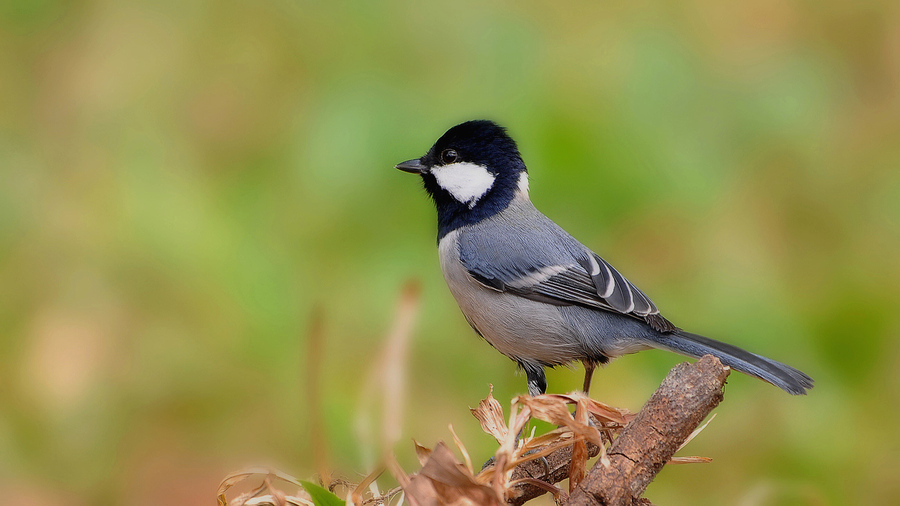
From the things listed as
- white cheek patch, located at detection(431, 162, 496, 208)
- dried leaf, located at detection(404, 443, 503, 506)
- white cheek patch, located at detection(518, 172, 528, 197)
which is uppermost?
white cheek patch, located at detection(431, 162, 496, 208)

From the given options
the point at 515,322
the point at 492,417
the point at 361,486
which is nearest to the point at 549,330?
the point at 515,322

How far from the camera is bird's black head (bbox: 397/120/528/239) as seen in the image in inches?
66.2

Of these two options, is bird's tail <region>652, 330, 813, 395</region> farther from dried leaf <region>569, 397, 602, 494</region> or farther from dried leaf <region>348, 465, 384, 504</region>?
dried leaf <region>348, 465, 384, 504</region>

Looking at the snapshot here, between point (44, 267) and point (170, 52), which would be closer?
point (44, 267)

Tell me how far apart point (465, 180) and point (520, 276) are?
26 cm

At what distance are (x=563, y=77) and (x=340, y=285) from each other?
85 cm

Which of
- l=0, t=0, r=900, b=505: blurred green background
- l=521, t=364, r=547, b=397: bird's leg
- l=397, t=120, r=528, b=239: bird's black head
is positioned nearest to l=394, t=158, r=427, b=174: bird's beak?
l=397, t=120, r=528, b=239: bird's black head

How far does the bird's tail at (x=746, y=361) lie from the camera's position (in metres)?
1.18

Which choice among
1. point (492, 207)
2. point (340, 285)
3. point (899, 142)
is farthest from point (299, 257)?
point (899, 142)

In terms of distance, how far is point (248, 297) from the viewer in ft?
6.46

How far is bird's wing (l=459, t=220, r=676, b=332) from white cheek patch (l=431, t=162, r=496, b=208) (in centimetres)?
10

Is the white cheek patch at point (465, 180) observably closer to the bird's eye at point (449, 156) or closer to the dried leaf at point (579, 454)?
the bird's eye at point (449, 156)

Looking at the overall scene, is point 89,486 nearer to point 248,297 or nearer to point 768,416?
point 248,297

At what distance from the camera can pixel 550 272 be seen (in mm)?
1550
